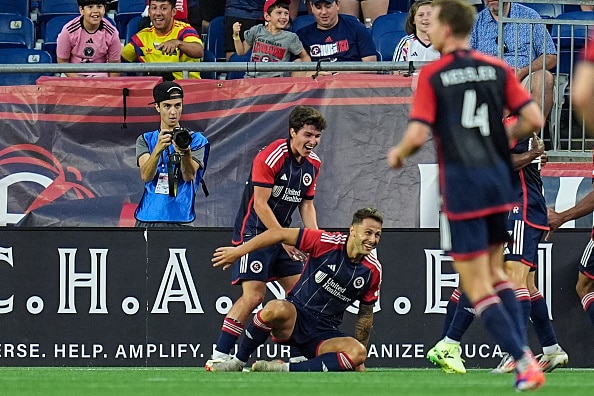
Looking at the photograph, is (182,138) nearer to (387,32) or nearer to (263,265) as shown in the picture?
(263,265)

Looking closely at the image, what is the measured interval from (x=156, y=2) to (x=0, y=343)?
3.59m

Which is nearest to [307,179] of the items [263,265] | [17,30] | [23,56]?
[263,265]

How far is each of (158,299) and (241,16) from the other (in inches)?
137

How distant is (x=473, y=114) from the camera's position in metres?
6.82

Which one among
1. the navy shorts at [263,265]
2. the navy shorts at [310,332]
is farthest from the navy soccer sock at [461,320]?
the navy shorts at [263,265]

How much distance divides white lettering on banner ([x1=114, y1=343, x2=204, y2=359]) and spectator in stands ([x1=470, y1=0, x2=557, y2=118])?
3.77 metres

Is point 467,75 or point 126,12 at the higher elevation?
point 126,12

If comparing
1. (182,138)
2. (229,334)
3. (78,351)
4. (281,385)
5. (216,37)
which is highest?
(216,37)

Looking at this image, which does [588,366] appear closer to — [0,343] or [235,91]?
[235,91]

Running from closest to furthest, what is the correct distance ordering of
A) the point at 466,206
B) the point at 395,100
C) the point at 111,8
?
the point at 466,206 < the point at 395,100 < the point at 111,8

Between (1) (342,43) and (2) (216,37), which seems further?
(2) (216,37)

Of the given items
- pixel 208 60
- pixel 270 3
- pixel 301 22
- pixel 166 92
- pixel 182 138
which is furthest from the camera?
pixel 301 22

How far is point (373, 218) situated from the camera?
9500 mm

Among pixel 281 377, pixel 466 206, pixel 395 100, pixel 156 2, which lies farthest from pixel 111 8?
pixel 466 206
